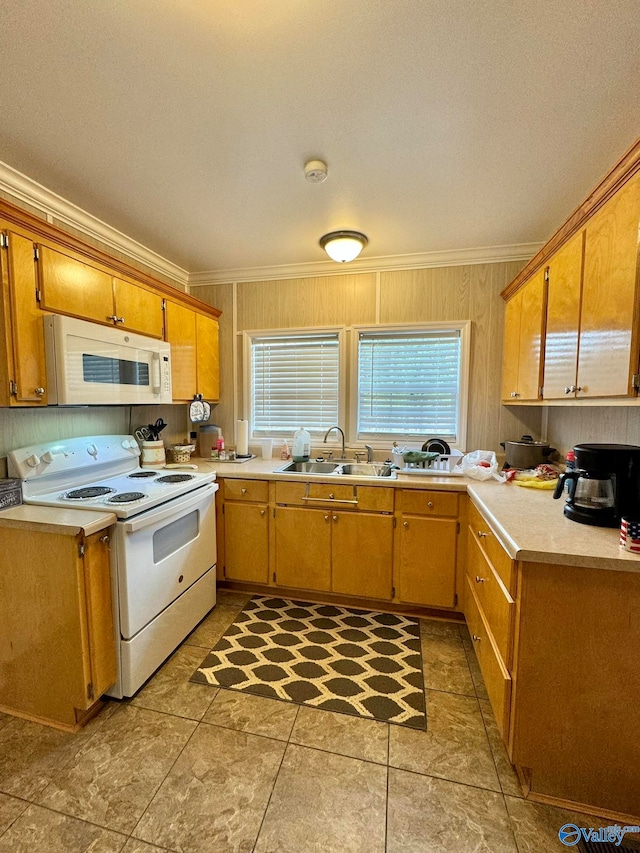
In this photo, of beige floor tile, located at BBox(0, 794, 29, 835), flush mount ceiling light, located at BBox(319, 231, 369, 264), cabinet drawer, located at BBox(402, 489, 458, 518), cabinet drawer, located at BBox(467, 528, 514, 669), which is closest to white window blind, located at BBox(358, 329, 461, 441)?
flush mount ceiling light, located at BBox(319, 231, 369, 264)

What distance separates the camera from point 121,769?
1.33 m

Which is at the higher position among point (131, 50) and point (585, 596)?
point (131, 50)

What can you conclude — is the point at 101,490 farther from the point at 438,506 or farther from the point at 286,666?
the point at 438,506

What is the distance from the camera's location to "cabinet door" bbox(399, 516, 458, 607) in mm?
2166

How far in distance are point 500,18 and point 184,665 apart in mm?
2858

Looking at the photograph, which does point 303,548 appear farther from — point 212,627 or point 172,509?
point 172,509

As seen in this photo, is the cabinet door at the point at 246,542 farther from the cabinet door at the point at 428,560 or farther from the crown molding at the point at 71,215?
the crown molding at the point at 71,215

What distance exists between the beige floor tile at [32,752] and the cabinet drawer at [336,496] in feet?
4.56

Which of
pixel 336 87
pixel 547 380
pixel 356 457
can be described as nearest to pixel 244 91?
pixel 336 87

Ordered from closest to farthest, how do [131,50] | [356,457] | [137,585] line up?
1. [131,50]
2. [137,585]
3. [356,457]

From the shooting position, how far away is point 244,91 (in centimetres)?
129

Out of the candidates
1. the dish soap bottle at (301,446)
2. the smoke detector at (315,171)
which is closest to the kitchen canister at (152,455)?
the dish soap bottle at (301,446)

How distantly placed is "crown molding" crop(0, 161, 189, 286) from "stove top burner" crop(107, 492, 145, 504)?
5.20ft

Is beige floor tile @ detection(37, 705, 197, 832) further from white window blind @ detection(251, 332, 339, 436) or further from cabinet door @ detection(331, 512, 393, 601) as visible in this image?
white window blind @ detection(251, 332, 339, 436)
